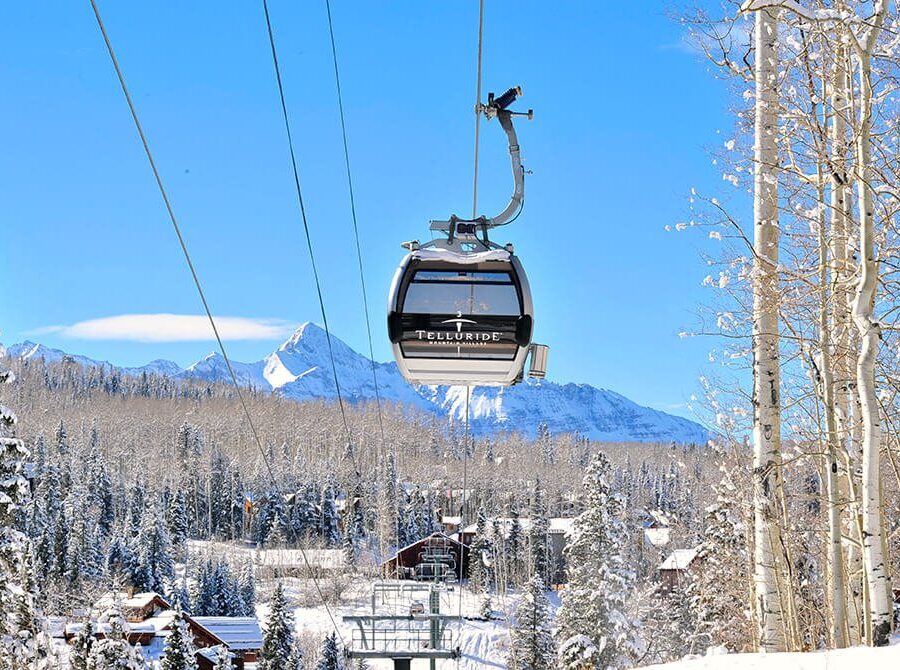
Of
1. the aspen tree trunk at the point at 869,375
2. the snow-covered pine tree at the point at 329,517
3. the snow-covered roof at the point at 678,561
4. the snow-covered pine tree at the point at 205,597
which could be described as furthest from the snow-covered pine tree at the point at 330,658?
the snow-covered pine tree at the point at 329,517

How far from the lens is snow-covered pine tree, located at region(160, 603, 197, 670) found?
74.7 feet

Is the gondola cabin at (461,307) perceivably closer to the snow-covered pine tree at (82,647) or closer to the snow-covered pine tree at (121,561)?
the snow-covered pine tree at (82,647)

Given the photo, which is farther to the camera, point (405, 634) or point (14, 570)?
point (405, 634)

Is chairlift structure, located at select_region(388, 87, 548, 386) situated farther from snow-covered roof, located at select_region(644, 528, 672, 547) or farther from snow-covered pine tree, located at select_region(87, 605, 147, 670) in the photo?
snow-covered pine tree, located at select_region(87, 605, 147, 670)

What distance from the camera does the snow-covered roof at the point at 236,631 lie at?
42.1 m

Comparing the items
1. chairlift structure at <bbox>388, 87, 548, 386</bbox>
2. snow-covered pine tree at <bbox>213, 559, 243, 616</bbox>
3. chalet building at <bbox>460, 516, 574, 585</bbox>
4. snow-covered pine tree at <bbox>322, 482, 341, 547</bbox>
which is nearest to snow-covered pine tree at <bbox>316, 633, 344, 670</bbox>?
snow-covered pine tree at <bbox>213, 559, 243, 616</bbox>

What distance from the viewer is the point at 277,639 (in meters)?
32.2

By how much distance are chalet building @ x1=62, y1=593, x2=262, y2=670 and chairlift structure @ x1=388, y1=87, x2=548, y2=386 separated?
29.2 metres

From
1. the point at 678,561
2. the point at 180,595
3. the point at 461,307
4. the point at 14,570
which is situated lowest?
the point at 180,595

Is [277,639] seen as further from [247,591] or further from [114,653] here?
[247,591]

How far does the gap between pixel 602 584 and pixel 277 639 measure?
Answer: 1246cm

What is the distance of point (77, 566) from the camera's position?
53.3 m

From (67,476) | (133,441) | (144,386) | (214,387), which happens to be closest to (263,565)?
(67,476)

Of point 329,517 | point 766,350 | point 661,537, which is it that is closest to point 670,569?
point 661,537
